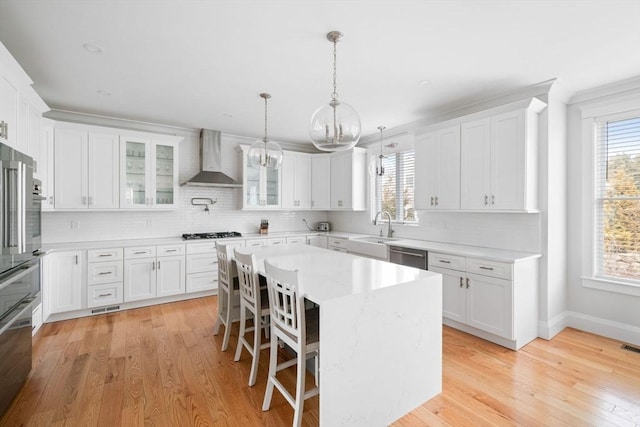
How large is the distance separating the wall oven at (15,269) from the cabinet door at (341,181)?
412 centimetres

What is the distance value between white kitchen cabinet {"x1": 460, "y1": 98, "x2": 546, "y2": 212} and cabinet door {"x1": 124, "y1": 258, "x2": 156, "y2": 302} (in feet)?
13.6

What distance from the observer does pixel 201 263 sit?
4.64 m

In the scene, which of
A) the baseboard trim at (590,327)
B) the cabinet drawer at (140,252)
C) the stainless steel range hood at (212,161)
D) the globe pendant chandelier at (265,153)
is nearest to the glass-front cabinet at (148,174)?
the stainless steel range hood at (212,161)

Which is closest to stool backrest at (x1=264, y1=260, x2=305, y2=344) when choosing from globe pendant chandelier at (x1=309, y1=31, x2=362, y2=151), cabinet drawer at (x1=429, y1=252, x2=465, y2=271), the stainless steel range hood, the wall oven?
globe pendant chandelier at (x1=309, y1=31, x2=362, y2=151)

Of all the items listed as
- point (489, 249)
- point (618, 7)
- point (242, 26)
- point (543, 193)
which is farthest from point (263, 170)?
point (618, 7)

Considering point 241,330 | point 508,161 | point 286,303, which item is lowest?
point 241,330

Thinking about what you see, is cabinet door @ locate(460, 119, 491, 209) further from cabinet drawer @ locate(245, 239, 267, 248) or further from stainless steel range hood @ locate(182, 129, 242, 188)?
stainless steel range hood @ locate(182, 129, 242, 188)

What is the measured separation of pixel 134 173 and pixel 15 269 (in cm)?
254

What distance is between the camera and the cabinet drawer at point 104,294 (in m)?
3.92

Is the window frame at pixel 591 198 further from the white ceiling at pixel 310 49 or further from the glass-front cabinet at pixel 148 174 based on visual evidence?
the glass-front cabinet at pixel 148 174

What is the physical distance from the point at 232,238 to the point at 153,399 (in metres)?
2.83

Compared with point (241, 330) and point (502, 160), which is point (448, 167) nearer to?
point (502, 160)

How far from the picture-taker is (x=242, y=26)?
7.24 feet

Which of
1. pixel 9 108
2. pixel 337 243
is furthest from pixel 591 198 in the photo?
pixel 9 108
